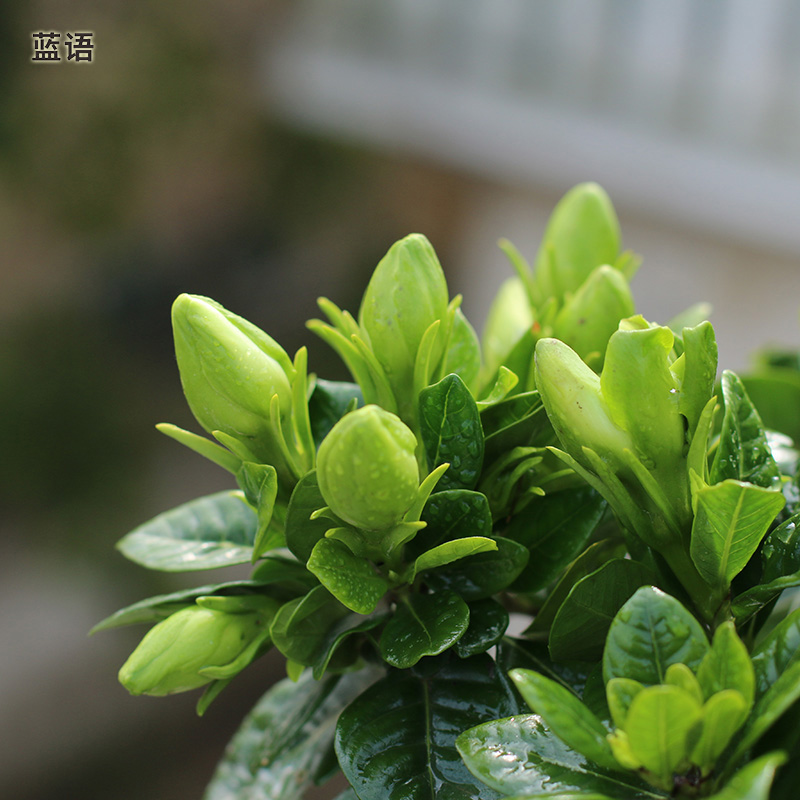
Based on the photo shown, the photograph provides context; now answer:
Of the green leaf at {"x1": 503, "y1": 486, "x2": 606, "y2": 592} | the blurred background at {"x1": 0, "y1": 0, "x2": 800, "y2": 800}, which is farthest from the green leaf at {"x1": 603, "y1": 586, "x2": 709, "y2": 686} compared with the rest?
the blurred background at {"x1": 0, "y1": 0, "x2": 800, "y2": 800}

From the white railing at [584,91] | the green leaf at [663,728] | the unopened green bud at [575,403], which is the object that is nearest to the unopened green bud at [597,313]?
the unopened green bud at [575,403]

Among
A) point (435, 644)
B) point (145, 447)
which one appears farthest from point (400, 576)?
point (145, 447)

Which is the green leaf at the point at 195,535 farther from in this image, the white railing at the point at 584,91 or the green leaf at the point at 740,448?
the white railing at the point at 584,91

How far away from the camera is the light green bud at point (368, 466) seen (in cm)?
31

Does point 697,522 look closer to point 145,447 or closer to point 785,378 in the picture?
point 785,378

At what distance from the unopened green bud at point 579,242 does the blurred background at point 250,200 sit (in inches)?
92.2

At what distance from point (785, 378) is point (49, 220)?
3.43 metres

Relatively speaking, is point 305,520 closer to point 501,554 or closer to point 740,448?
point 501,554

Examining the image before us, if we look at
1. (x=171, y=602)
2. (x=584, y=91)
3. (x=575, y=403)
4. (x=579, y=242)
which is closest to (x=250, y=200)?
(x=584, y=91)

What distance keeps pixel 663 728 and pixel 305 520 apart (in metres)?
0.17

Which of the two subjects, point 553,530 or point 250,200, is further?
point 250,200

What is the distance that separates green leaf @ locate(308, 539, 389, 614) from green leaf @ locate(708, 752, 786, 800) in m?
0.16

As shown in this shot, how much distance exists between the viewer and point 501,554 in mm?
400

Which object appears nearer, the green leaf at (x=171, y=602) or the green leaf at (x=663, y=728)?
the green leaf at (x=663, y=728)
